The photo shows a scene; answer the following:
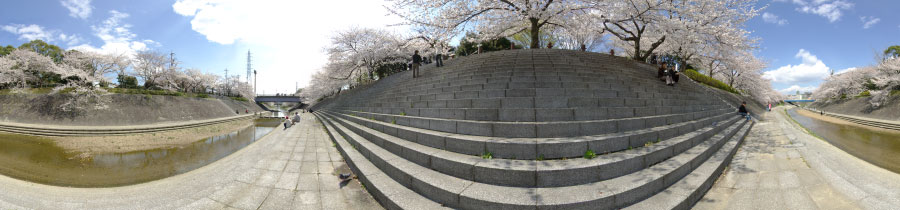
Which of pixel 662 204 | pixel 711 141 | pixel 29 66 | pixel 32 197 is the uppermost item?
pixel 29 66

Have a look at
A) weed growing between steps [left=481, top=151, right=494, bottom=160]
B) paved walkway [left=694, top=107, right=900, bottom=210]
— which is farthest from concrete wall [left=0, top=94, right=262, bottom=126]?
paved walkway [left=694, top=107, right=900, bottom=210]

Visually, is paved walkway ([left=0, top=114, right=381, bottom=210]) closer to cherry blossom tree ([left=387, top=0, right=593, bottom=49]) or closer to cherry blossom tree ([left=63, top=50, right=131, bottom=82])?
cherry blossom tree ([left=387, top=0, right=593, bottom=49])

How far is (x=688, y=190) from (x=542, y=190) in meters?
2.07

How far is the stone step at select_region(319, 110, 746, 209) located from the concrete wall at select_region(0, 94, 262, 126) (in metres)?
32.3

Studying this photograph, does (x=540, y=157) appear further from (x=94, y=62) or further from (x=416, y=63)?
(x=94, y=62)

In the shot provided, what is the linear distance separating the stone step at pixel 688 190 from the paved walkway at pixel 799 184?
0.13 metres

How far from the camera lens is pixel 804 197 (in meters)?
3.70

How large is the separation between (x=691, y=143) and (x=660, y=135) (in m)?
0.99

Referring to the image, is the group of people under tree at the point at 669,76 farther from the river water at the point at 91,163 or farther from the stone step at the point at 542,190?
the river water at the point at 91,163

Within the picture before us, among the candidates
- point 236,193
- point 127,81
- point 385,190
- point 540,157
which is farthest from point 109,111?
point 540,157

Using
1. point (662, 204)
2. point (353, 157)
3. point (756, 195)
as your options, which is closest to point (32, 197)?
point (353, 157)

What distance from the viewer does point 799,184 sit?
13.5 ft

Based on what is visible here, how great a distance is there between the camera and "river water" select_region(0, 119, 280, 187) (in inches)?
357

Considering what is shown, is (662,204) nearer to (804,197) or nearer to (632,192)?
(632,192)
